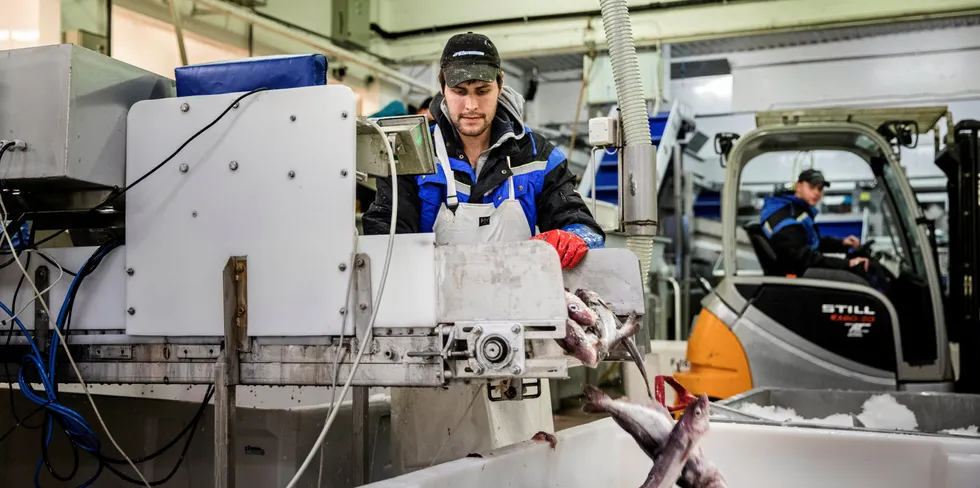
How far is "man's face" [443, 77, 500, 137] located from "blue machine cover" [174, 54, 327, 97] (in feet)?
1.63

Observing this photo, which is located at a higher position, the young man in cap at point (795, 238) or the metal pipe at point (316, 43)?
A: the metal pipe at point (316, 43)

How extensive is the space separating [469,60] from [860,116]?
3.76 metres

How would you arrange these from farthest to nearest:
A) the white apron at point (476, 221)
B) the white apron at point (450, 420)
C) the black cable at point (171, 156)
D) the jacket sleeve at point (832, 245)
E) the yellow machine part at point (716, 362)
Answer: the jacket sleeve at point (832, 245) < the yellow machine part at point (716, 362) < the white apron at point (450, 420) < the white apron at point (476, 221) < the black cable at point (171, 156)

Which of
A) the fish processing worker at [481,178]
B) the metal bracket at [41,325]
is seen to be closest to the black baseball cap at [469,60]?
the fish processing worker at [481,178]

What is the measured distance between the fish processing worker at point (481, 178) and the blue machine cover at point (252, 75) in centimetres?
48

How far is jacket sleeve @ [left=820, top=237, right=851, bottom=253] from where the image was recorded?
20.1ft

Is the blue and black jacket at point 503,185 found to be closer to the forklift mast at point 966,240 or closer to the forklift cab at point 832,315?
the forklift cab at point 832,315

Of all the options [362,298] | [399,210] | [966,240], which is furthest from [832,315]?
[362,298]

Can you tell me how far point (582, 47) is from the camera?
724cm

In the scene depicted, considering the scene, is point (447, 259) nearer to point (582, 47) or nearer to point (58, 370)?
point (58, 370)

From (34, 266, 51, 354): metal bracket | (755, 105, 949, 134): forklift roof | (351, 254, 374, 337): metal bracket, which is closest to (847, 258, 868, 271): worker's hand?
(755, 105, 949, 134): forklift roof

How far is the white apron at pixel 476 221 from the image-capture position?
2.40m

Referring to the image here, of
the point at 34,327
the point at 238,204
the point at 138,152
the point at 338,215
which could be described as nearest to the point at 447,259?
the point at 338,215

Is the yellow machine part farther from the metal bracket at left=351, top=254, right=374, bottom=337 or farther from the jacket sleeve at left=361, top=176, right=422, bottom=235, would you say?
the metal bracket at left=351, top=254, right=374, bottom=337
